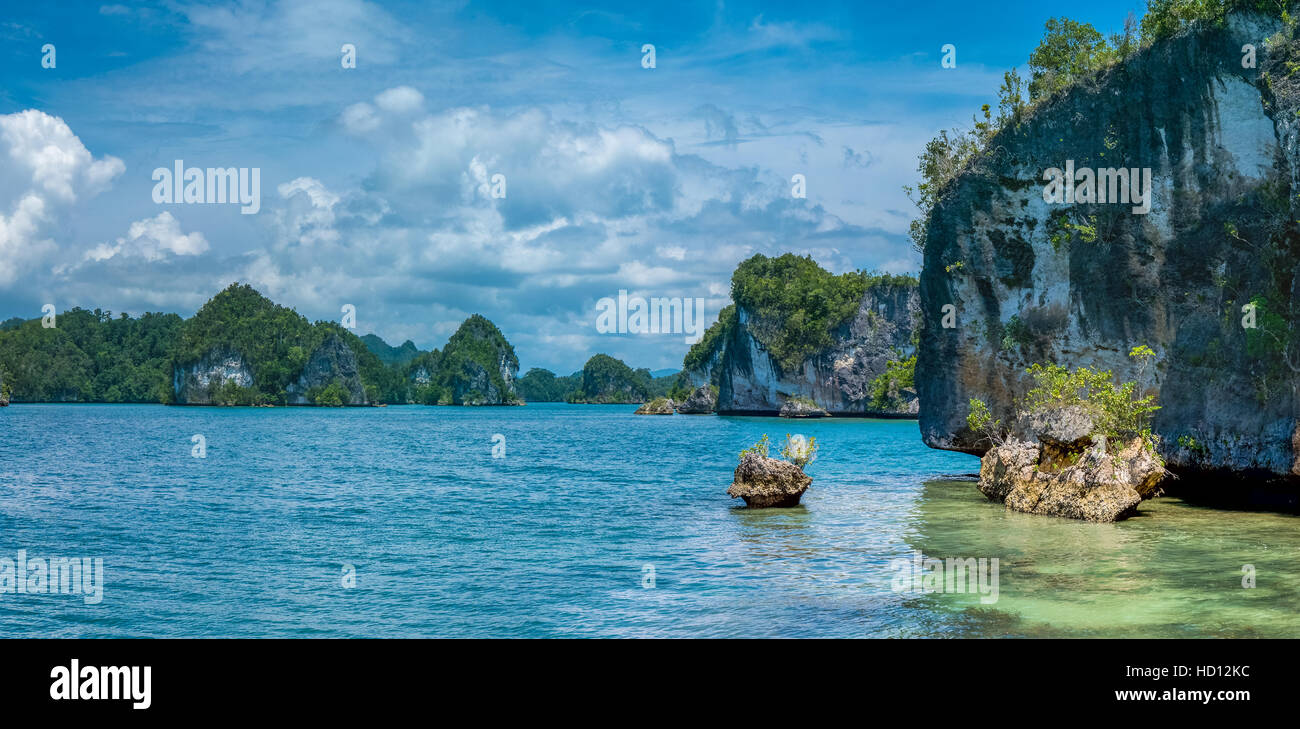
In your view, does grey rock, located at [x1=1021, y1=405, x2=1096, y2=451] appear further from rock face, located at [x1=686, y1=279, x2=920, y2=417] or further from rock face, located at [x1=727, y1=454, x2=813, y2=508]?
rock face, located at [x1=686, y1=279, x2=920, y2=417]

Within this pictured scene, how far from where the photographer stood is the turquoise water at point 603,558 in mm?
14508

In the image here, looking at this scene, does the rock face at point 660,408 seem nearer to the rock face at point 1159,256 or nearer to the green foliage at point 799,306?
the green foliage at point 799,306

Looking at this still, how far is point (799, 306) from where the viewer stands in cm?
13662

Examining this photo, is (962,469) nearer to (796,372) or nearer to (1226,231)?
(1226,231)

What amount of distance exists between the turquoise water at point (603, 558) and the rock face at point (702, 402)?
426 ft

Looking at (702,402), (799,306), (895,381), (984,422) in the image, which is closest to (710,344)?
(702,402)

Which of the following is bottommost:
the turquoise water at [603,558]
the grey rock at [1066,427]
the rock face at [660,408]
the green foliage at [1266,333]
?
the rock face at [660,408]

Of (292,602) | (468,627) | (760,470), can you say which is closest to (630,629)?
(468,627)

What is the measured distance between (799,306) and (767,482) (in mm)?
110147

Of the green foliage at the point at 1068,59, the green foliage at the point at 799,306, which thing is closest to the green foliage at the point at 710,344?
the green foliage at the point at 799,306

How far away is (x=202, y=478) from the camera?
4184 centimetres

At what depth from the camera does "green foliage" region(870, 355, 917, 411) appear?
5075 cm

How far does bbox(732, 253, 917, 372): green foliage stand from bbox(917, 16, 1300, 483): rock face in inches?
3897

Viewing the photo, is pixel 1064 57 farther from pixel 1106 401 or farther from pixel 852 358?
pixel 852 358
